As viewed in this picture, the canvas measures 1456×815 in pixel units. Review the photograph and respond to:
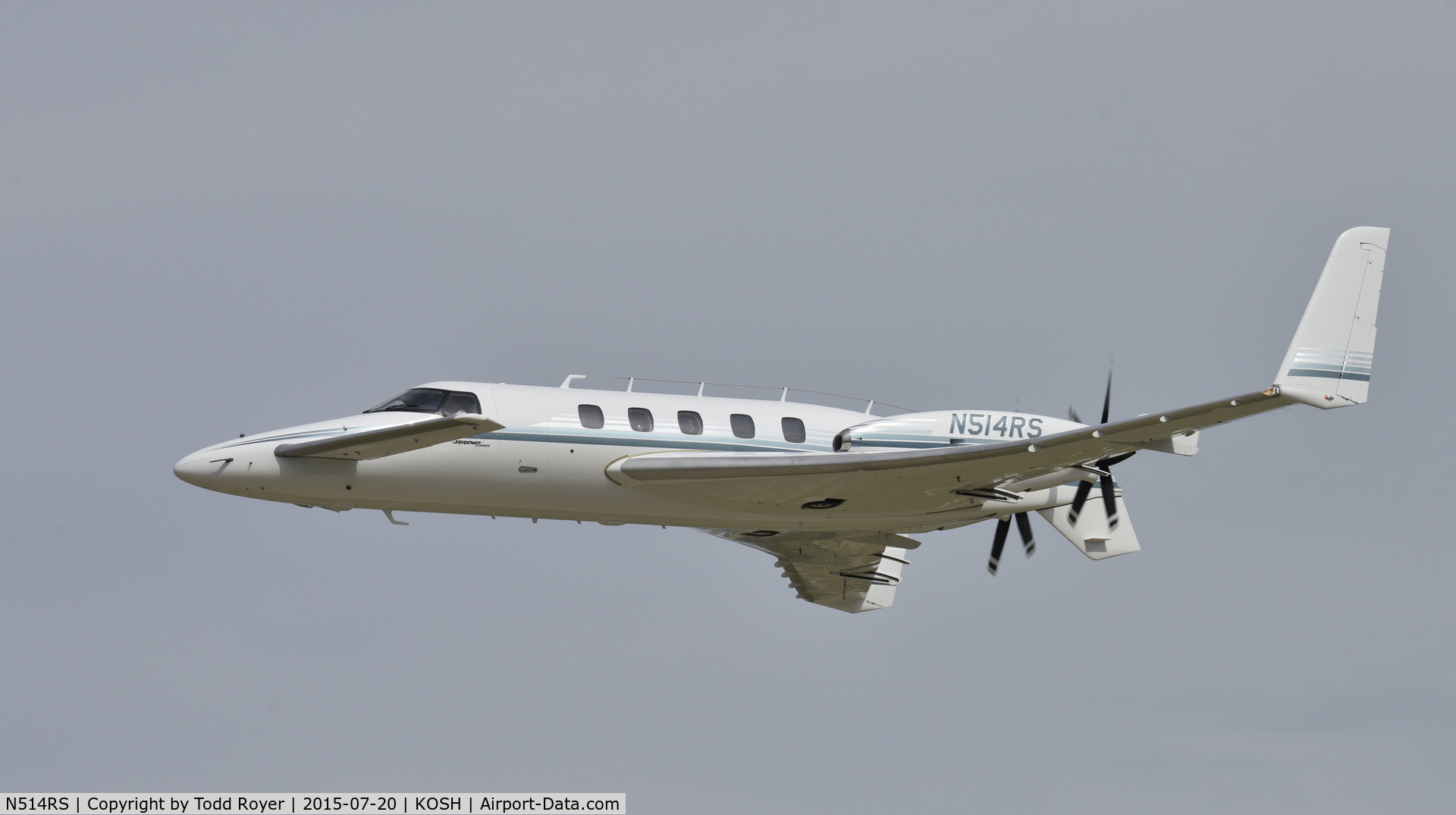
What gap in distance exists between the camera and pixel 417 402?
39219 mm

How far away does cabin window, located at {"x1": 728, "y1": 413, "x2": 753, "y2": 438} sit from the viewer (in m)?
40.2

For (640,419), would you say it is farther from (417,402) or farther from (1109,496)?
(1109,496)

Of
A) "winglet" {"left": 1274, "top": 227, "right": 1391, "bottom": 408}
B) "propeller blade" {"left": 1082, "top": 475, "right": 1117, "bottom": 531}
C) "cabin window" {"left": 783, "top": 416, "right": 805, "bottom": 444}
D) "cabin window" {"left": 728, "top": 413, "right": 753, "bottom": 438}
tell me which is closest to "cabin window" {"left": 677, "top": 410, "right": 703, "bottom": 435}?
"cabin window" {"left": 728, "top": 413, "right": 753, "bottom": 438}

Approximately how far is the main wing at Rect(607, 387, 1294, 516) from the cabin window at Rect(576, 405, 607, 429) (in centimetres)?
109

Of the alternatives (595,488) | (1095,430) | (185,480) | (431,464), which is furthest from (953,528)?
(185,480)

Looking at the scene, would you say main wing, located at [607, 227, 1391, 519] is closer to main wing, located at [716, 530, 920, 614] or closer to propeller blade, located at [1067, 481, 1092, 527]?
propeller blade, located at [1067, 481, 1092, 527]

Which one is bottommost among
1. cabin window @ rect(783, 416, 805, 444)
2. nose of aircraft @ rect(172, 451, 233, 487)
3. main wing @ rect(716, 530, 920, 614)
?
main wing @ rect(716, 530, 920, 614)

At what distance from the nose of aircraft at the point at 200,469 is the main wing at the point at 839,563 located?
14.4 metres

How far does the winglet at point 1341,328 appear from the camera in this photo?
125 feet

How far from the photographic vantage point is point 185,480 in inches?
1506

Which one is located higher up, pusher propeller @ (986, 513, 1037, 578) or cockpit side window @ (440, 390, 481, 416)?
cockpit side window @ (440, 390, 481, 416)

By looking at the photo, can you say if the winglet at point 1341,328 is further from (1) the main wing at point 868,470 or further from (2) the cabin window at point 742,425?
(2) the cabin window at point 742,425

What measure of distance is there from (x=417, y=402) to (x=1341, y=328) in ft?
75.1

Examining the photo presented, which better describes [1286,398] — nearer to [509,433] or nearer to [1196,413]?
[1196,413]
